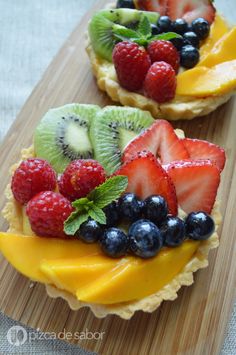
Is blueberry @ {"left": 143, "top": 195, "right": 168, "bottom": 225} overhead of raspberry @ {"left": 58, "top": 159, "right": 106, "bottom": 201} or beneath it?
beneath

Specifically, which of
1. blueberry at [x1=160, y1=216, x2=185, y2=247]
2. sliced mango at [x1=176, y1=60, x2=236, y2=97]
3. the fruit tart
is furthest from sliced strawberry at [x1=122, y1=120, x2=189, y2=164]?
sliced mango at [x1=176, y1=60, x2=236, y2=97]

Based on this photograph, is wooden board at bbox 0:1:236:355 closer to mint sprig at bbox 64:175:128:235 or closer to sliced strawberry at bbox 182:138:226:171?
sliced strawberry at bbox 182:138:226:171

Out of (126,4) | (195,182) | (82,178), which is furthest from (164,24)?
(82,178)

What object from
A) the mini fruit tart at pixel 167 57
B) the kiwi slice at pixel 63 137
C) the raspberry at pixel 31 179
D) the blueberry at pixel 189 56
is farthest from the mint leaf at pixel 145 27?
the raspberry at pixel 31 179

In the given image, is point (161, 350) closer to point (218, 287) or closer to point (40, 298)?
point (218, 287)

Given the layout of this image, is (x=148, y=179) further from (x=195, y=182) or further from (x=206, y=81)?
(x=206, y=81)

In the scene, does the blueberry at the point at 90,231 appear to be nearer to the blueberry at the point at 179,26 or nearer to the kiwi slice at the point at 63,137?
the kiwi slice at the point at 63,137
